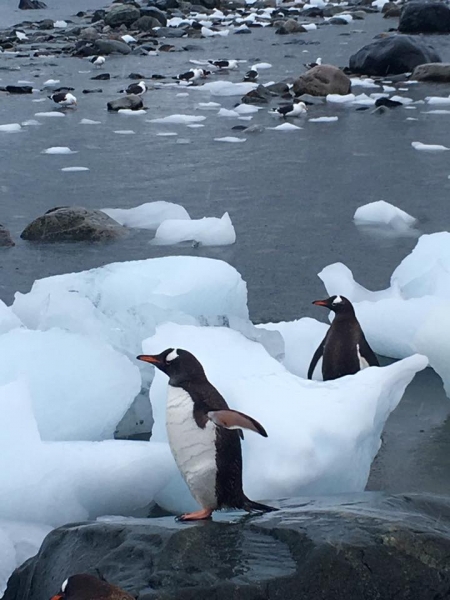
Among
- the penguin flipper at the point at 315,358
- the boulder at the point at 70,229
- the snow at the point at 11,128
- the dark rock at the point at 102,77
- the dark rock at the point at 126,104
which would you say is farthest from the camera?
the dark rock at the point at 102,77

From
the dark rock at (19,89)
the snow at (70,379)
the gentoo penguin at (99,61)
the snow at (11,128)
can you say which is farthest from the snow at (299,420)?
the gentoo penguin at (99,61)

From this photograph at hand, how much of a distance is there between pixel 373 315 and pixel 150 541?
103 inches

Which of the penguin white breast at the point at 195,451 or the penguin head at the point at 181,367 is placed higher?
the penguin head at the point at 181,367

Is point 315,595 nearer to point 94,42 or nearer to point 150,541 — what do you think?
point 150,541

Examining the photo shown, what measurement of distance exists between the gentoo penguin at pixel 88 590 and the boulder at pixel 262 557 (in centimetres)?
32

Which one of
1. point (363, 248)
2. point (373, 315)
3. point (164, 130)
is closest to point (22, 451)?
point (373, 315)

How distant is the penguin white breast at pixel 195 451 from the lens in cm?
302

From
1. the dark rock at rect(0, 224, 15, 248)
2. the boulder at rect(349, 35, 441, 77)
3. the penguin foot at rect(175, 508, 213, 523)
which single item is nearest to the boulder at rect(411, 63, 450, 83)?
the boulder at rect(349, 35, 441, 77)

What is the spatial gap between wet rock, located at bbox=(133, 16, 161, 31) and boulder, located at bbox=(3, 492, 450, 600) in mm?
24437

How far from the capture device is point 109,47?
68.1 feet

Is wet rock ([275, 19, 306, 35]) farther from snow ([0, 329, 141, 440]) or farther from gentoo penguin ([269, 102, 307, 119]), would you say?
snow ([0, 329, 141, 440])

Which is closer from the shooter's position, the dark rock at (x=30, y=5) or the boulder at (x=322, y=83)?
the boulder at (x=322, y=83)

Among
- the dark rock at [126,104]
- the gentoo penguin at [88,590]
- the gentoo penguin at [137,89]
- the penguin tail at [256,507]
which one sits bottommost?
the gentoo penguin at [137,89]

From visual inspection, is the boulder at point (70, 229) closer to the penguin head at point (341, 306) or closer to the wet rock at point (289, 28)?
the penguin head at point (341, 306)
